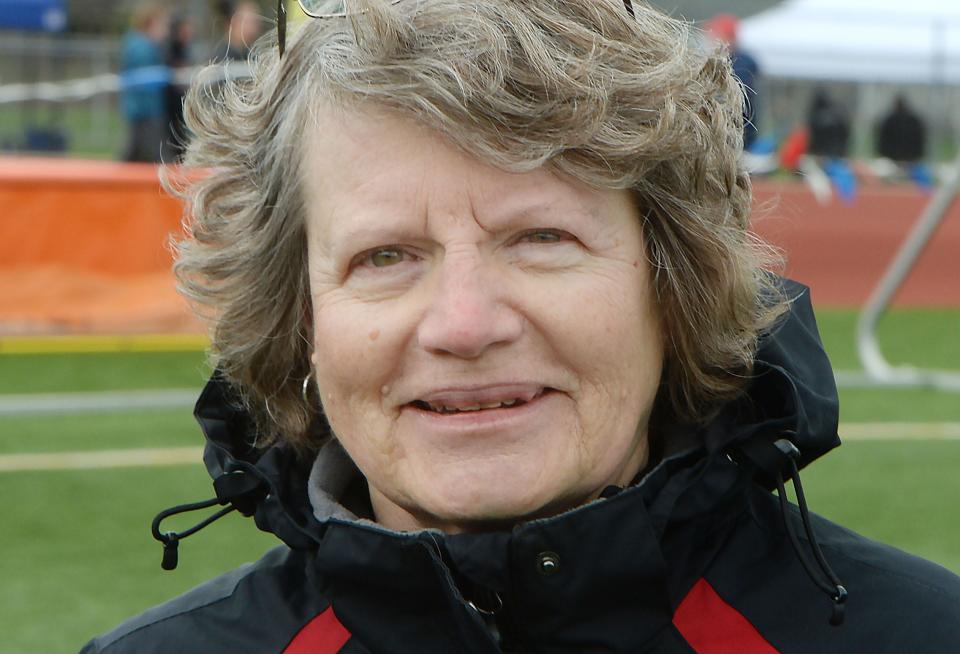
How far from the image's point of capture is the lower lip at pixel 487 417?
199cm

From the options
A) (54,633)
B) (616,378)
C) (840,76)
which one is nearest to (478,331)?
(616,378)

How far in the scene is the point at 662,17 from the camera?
221cm

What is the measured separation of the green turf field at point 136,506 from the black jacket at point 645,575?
2.56m

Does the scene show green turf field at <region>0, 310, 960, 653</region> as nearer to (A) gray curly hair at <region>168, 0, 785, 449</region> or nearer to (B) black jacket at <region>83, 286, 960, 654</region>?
(A) gray curly hair at <region>168, 0, 785, 449</region>

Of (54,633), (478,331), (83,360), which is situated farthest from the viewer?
(83,360)

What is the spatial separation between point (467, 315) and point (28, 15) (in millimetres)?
22154

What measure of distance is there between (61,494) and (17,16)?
18.1 metres

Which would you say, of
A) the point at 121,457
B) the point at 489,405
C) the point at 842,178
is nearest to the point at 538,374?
the point at 489,405

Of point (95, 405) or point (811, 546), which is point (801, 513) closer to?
point (811, 546)

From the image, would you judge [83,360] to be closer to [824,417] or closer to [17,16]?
[824,417]

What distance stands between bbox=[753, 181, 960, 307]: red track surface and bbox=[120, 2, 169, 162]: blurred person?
6.62 m

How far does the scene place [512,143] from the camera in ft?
6.50

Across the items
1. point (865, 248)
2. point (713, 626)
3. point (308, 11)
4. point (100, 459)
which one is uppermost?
point (308, 11)

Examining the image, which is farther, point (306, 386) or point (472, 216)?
point (306, 386)
